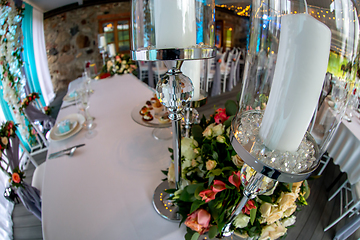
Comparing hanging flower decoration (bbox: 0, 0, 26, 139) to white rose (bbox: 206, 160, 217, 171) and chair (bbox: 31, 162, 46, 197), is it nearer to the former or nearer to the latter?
chair (bbox: 31, 162, 46, 197)

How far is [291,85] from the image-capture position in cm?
27

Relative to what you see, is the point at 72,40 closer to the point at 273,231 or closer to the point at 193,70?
the point at 193,70

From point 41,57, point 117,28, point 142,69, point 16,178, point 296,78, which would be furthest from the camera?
point 117,28

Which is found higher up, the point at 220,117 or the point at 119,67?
the point at 119,67

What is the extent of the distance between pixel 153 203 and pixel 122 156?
1.25ft

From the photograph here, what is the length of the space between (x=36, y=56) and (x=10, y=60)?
1.69 metres

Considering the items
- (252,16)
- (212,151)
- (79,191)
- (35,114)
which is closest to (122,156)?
(79,191)

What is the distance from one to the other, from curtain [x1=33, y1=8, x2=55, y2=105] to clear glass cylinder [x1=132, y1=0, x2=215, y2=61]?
15.1 feet

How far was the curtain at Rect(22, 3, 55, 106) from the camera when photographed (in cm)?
339

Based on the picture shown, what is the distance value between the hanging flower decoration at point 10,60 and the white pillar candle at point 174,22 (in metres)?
2.77

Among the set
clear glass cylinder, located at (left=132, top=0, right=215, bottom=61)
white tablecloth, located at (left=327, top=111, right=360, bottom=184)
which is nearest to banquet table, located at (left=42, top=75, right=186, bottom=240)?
clear glass cylinder, located at (left=132, top=0, right=215, bottom=61)

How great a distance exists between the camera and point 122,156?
1.00m

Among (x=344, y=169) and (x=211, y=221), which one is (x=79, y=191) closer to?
(x=211, y=221)

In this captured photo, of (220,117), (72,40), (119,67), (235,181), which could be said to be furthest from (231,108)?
(72,40)
